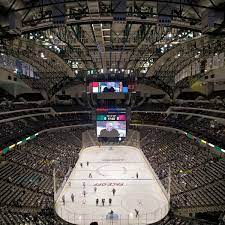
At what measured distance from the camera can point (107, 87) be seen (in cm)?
3653

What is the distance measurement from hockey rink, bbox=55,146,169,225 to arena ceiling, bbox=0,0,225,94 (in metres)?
13.3

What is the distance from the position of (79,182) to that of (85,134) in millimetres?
16068

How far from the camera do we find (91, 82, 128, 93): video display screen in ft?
120

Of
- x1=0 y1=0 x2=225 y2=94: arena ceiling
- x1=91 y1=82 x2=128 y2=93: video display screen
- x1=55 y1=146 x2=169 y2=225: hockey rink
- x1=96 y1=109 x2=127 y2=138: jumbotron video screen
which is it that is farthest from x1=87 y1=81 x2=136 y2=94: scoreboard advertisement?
x1=55 y1=146 x2=169 y2=225: hockey rink

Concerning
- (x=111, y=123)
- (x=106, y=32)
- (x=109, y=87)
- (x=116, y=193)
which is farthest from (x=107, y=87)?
(x=116, y=193)

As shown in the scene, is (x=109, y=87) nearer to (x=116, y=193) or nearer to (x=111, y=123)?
(x=111, y=123)

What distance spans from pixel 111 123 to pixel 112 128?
724 mm

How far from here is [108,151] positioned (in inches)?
1700

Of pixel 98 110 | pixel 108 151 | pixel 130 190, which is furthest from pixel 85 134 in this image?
pixel 130 190

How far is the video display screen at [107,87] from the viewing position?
120 ft

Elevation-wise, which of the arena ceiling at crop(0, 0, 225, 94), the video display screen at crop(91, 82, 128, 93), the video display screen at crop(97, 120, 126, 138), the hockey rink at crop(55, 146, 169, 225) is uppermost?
the arena ceiling at crop(0, 0, 225, 94)

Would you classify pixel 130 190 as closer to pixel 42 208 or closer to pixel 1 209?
pixel 42 208

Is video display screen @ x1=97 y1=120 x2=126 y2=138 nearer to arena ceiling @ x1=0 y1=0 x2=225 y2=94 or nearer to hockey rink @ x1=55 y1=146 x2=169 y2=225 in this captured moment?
hockey rink @ x1=55 y1=146 x2=169 y2=225

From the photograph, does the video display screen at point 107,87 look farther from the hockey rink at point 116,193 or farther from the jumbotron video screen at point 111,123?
the hockey rink at point 116,193
